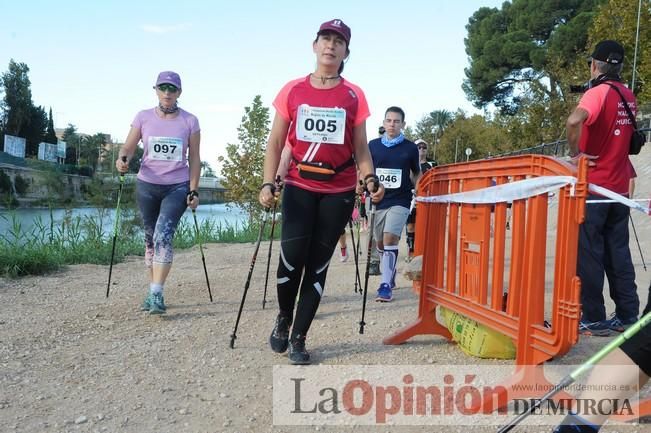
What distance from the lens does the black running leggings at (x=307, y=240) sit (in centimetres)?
416

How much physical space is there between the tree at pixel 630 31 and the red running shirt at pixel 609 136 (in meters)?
23.9

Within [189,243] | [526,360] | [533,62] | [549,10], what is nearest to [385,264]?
[526,360]

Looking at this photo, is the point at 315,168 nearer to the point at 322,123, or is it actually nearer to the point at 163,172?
the point at 322,123

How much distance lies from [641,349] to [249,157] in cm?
1939

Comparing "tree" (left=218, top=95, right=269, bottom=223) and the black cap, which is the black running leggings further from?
"tree" (left=218, top=95, right=269, bottom=223)

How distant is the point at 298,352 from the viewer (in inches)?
163

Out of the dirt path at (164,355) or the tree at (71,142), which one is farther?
the tree at (71,142)

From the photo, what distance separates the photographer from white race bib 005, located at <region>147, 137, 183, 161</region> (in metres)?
5.67

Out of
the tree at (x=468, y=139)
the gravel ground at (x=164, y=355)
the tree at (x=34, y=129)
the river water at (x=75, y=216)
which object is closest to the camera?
the gravel ground at (x=164, y=355)

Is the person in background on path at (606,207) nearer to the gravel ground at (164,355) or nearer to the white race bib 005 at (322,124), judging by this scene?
the gravel ground at (164,355)

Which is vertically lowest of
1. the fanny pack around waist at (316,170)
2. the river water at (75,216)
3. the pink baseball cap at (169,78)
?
the river water at (75,216)

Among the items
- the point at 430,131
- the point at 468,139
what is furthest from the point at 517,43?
the point at 430,131

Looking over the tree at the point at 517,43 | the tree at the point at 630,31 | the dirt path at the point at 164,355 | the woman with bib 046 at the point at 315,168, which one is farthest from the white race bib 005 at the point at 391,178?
the tree at the point at 517,43

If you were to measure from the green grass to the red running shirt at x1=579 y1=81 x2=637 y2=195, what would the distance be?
23.2ft
